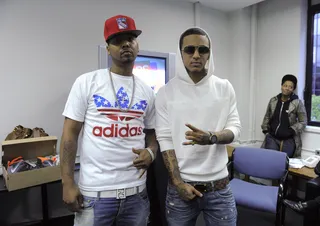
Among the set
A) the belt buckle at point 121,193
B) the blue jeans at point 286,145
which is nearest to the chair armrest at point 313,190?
the blue jeans at point 286,145

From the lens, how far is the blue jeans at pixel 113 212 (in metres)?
1.04

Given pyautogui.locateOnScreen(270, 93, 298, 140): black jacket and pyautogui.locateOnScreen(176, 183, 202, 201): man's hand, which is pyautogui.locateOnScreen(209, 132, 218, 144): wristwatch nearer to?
pyautogui.locateOnScreen(176, 183, 202, 201): man's hand

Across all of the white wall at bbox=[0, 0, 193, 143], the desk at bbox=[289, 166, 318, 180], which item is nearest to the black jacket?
the desk at bbox=[289, 166, 318, 180]

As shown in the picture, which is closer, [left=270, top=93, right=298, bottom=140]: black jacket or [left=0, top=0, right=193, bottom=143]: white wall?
[left=0, top=0, right=193, bottom=143]: white wall

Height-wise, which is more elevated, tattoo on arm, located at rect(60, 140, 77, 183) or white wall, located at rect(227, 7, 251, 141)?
white wall, located at rect(227, 7, 251, 141)

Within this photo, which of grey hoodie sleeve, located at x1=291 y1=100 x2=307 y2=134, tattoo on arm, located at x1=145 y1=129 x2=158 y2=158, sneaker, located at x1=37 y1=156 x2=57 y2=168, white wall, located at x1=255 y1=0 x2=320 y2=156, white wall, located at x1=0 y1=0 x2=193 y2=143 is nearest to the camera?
tattoo on arm, located at x1=145 y1=129 x2=158 y2=158

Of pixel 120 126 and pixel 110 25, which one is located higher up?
pixel 110 25

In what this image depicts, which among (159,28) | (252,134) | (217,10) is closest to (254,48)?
(217,10)

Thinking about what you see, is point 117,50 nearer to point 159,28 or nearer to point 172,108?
point 172,108

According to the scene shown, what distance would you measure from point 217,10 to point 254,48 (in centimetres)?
84

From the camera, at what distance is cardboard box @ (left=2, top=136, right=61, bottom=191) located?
1846 millimetres

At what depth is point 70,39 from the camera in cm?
264

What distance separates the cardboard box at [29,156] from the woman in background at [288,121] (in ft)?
8.93

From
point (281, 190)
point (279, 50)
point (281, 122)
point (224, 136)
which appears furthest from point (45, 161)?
point (279, 50)
